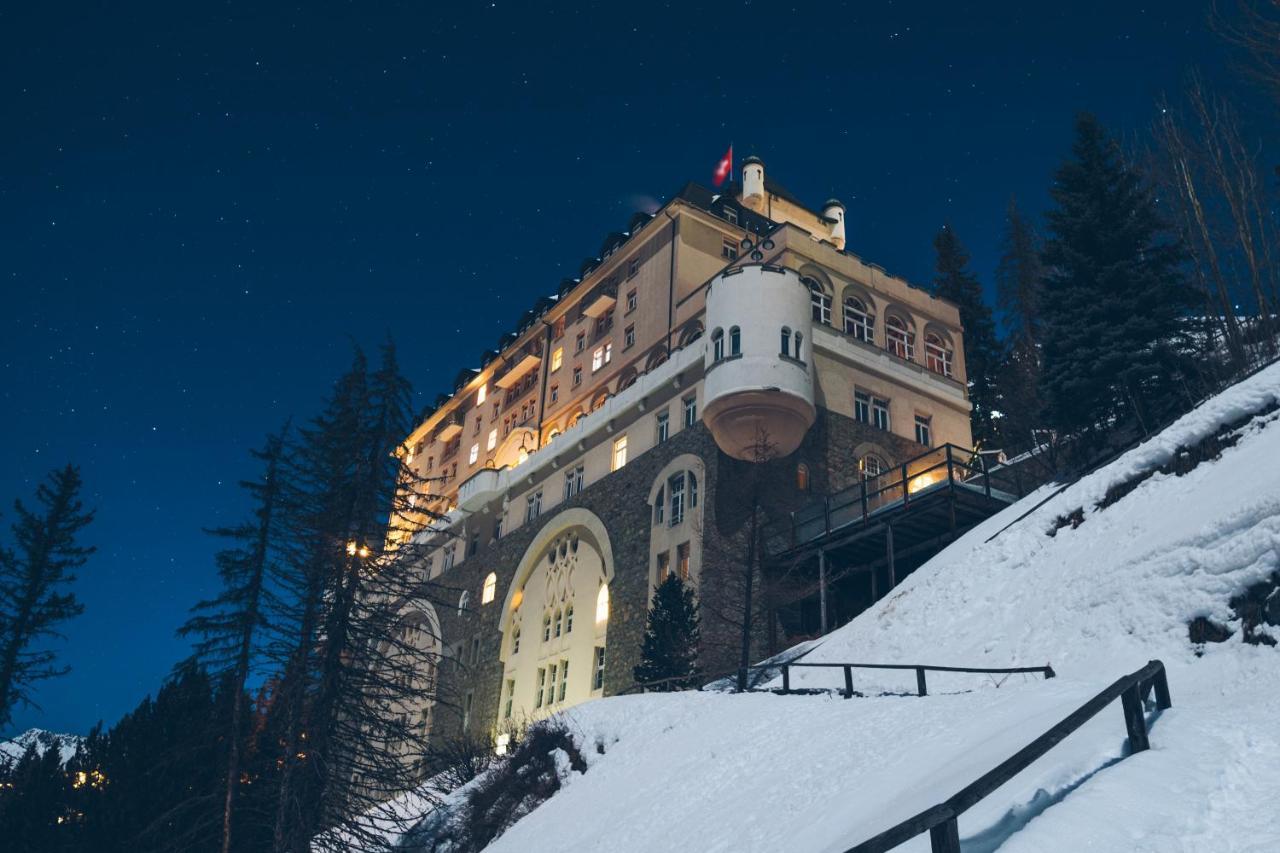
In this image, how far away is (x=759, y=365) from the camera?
37.8 meters

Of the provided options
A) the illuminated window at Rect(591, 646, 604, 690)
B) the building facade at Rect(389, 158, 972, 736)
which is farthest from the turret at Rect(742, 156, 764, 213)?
the illuminated window at Rect(591, 646, 604, 690)

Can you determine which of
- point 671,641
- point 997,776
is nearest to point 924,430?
point 671,641

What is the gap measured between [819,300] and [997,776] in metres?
36.8

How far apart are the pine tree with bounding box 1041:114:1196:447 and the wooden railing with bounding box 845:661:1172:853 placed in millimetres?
18762

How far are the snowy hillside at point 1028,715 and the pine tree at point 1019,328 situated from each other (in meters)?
26.5

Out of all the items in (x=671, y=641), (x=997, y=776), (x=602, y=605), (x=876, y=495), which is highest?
(x=876, y=495)

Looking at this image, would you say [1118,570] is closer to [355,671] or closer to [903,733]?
[903,733]

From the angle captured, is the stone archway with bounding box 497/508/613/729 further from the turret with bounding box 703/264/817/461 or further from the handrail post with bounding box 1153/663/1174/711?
the handrail post with bounding box 1153/663/1174/711

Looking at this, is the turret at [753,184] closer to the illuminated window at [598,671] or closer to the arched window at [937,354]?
the arched window at [937,354]

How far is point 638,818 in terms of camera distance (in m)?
18.0

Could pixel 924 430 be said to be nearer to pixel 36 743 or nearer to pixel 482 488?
pixel 482 488

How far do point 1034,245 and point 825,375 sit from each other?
3241 cm

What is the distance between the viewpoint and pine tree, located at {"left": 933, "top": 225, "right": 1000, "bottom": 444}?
193ft

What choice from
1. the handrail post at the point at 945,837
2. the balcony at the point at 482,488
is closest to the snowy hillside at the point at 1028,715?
the handrail post at the point at 945,837
